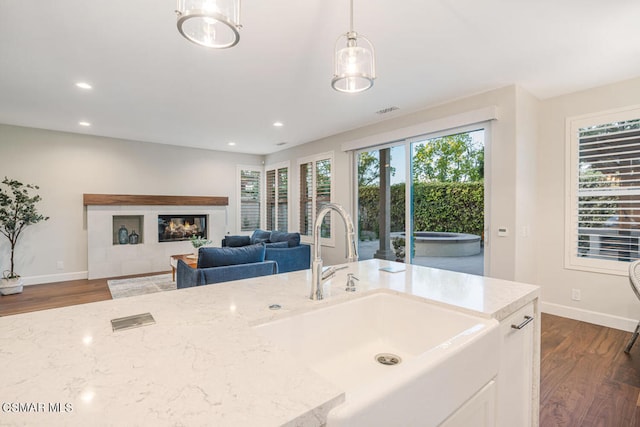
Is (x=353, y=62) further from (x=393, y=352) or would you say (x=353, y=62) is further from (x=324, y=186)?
(x=324, y=186)

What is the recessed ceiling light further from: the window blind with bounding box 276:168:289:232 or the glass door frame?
the window blind with bounding box 276:168:289:232

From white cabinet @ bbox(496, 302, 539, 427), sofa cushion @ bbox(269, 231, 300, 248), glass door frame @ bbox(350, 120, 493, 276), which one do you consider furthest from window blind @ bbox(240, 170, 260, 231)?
white cabinet @ bbox(496, 302, 539, 427)

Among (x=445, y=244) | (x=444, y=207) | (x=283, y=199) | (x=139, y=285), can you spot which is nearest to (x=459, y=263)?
(x=445, y=244)

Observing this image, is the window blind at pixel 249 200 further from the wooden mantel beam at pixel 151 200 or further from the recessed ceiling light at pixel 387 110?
the recessed ceiling light at pixel 387 110

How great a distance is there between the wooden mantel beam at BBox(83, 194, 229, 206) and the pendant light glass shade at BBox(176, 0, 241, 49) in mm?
5481

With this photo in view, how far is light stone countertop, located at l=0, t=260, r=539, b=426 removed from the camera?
0.57 m

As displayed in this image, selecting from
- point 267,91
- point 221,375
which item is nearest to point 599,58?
point 267,91

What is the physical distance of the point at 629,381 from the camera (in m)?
2.29

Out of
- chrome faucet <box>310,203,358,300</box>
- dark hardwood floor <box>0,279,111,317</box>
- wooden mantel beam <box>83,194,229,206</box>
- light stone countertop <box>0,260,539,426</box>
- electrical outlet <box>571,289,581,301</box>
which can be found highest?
wooden mantel beam <box>83,194,229,206</box>

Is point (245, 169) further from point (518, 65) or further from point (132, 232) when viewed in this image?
point (518, 65)

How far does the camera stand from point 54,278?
5250mm

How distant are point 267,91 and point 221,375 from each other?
332 cm

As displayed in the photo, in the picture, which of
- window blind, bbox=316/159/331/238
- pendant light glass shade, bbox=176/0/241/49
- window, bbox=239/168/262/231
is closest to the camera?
pendant light glass shade, bbox=176/0/241/49

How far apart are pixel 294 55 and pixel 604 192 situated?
349cm
